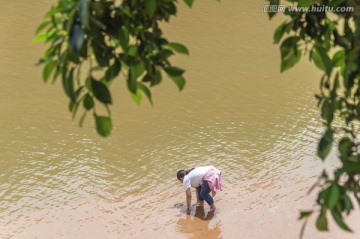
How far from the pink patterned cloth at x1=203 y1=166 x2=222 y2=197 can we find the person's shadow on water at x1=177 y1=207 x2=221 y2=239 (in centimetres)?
28

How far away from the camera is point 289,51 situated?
1815mm

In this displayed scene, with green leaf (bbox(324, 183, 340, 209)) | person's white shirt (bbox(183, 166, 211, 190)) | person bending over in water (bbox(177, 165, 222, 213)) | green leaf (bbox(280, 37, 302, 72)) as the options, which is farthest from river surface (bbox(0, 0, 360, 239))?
green leaf (bbox(324, 183, 340, 209))

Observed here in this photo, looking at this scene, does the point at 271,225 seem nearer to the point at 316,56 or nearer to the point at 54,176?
the point at 54,176

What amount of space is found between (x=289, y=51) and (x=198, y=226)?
4582 millimetres

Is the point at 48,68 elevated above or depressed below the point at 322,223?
above

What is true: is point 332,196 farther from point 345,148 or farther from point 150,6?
point 150,6

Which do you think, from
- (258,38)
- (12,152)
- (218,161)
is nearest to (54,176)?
(12,152)

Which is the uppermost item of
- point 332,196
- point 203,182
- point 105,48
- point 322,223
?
point 105,48

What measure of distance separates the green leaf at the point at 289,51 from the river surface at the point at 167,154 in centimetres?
425

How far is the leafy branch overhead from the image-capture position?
1.42 meters

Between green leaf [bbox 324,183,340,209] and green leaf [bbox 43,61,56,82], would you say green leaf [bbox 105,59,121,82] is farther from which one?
green leaf [bbox 324,183,340,209]

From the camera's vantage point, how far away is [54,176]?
276 inches

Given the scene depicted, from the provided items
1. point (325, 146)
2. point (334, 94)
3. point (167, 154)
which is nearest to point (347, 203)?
point (325, 146)

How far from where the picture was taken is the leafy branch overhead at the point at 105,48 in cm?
142
